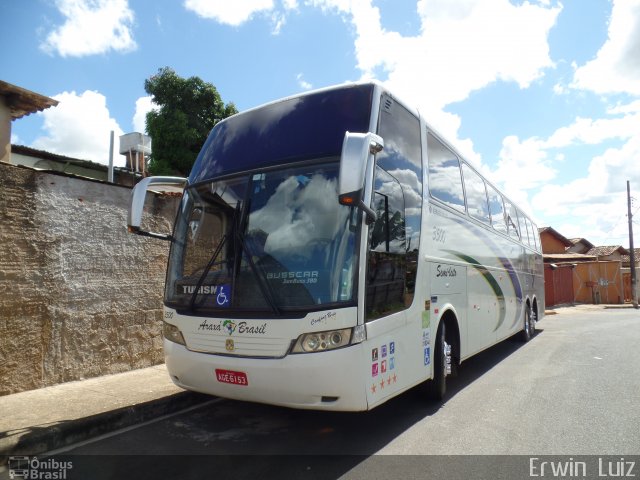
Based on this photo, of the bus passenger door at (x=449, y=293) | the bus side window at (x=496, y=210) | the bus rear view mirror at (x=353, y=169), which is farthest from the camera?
the bus side window at (x=496, y=210)

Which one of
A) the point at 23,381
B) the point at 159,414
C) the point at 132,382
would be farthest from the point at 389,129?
the point at 23,381

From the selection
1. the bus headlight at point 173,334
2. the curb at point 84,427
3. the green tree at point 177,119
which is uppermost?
the green tree at point 177,119

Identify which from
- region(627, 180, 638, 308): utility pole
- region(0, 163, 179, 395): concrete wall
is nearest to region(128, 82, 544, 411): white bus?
region(0, 163, 179, 395): concrete wall

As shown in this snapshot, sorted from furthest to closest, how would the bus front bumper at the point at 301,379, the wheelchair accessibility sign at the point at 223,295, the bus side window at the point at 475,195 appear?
the bus side window at the point at 475,195 < the wheelchair accessibility sign at the point at 223,295 < the bus front bumper at the point at 301,379

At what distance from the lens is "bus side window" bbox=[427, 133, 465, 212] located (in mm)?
5898

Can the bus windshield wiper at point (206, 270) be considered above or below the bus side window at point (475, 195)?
below

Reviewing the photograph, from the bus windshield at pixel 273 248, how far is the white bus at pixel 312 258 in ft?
0.04

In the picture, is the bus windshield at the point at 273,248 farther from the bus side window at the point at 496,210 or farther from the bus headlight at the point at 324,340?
the bus side window at the point at 496,210

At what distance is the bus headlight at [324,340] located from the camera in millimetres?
3814

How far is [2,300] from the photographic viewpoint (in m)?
5.42

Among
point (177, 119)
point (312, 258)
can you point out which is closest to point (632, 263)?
point (177, 119)

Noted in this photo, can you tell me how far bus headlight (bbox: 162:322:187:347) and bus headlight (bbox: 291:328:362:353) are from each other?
141cm

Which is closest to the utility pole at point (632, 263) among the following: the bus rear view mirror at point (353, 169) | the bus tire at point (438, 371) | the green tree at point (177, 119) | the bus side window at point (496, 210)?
the bus side window at point (496, 210)

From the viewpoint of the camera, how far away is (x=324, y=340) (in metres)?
3.83
